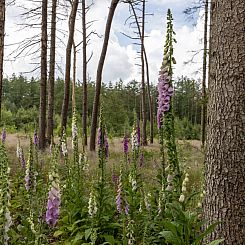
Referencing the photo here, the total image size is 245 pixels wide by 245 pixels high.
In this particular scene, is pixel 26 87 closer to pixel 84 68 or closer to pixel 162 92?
pixel 84 68

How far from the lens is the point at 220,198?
4.42 m

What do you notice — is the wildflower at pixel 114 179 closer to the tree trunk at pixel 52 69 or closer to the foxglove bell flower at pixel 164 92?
the foxglove bell flower at pixel 164 92

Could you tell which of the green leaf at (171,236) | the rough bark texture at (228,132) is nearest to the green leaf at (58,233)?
the rough bark texture at (228,132)

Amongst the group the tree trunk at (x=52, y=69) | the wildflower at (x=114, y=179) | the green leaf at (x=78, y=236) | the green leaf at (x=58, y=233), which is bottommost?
the green leaf at (x=58, y=233)

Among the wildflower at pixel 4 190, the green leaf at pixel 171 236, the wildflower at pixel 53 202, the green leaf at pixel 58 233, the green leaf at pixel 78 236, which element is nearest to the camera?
the wildflower at pixel 4 190

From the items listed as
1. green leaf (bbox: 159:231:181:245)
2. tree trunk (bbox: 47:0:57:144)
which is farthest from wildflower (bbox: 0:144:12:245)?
tree trunk (bbox: 47:0:57:144)

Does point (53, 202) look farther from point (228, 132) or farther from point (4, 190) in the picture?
point (228, 132)

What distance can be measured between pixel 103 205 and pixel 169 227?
1870 millimetres

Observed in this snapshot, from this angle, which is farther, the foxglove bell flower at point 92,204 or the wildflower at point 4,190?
the foxglove bell flower at point 92,204

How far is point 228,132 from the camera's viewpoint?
4.40m

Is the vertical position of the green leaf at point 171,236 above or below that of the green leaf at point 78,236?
above

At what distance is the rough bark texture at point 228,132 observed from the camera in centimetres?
436

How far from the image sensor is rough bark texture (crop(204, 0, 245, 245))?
4.36 metres

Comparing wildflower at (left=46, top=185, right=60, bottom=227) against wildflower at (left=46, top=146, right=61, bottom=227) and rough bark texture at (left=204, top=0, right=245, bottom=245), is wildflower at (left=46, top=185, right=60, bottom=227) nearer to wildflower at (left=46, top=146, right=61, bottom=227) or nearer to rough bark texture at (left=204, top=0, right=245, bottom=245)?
wildflower at (left=46, top=146, right=61, bottom=227)
